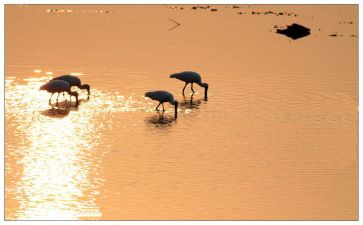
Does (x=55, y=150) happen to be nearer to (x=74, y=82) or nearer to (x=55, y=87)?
(x=55, y=87)

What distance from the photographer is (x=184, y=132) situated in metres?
24.7

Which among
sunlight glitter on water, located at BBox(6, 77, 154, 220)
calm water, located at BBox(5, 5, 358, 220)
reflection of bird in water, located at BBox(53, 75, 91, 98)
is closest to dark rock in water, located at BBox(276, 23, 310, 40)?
calm water, located at BBox(5, 5, 358, 220)

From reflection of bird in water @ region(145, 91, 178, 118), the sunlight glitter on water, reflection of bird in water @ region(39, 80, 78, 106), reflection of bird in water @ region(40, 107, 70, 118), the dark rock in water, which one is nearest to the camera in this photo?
the sunlight glitter on water

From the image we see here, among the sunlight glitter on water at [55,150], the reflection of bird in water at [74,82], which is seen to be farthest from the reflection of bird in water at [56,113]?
the reflection of bird in water at [74,82]

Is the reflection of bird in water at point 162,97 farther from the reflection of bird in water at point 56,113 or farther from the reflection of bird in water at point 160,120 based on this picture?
the reflection of bird in water at point 56,113

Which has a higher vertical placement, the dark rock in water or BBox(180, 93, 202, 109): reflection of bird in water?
the dark rock in water

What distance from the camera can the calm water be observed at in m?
18.4

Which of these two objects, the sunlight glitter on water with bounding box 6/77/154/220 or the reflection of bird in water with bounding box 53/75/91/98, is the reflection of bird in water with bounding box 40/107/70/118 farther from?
the reflection of bird in water with bounding box 53/75/91/98

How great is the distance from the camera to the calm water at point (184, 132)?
60.4 ft

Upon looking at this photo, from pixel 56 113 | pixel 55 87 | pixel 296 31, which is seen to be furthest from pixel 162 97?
pixel 296 31

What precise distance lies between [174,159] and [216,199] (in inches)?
128

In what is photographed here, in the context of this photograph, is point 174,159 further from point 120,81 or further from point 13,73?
point 13,73

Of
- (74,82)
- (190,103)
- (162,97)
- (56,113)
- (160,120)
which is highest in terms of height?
(74,82)

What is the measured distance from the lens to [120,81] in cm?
3247
